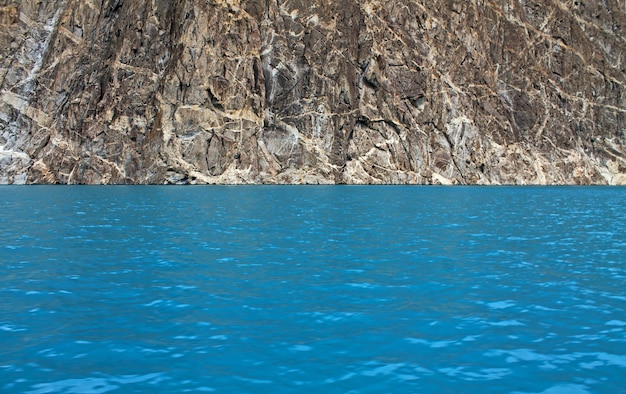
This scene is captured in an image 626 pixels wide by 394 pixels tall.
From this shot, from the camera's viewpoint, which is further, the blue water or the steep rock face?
the steep rock face

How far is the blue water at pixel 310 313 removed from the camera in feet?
25.6

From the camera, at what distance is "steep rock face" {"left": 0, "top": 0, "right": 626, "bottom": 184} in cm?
8219

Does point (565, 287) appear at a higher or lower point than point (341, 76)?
lower

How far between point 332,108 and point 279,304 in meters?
77.0

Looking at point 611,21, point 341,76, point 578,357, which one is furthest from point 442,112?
point 578,357

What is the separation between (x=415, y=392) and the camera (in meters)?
7.32

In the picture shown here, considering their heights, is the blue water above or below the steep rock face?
below

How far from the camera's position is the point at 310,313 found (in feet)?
35.6

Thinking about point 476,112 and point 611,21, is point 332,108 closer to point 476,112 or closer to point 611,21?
point 476,112

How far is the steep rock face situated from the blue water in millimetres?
61951

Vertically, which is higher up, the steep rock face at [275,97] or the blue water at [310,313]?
the steep rock face at [275,97]

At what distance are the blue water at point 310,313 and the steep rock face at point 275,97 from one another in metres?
62.0

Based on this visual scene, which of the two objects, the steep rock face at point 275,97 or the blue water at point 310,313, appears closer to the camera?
the blue water at point 310,313

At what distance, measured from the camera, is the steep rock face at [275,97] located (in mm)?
82188
